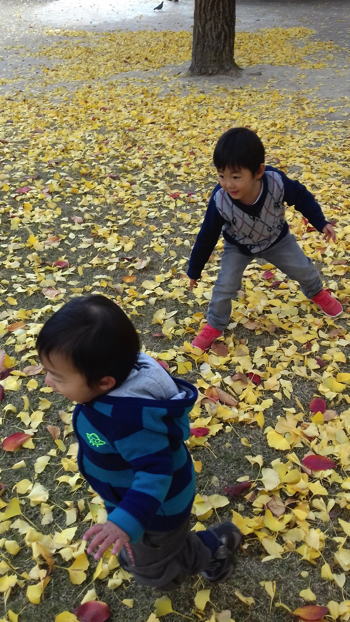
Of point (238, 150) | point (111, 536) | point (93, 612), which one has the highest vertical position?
point (238, 150)

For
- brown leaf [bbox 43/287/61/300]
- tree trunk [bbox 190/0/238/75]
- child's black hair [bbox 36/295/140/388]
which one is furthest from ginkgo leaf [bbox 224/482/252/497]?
tree trunk [bbox 190/0/238/75]

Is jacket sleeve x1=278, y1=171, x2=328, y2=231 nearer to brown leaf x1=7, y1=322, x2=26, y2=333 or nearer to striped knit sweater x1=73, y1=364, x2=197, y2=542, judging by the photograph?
striped knit sweater x1=73, y1=364, x2=197, y2=542

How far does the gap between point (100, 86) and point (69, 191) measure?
4986 millimetres

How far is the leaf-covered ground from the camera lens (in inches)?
67.2

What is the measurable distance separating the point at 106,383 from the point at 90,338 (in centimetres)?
14

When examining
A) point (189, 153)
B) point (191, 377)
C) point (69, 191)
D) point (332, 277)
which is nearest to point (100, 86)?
point (189, 153)

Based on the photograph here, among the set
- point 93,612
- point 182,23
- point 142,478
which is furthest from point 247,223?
point 182,23

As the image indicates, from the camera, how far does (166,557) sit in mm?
1429

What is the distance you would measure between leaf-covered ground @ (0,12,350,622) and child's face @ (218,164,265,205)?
94 centimetres

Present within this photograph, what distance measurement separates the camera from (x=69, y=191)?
184 inches

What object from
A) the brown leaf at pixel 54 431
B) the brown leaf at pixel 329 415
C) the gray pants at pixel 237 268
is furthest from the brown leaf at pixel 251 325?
the brown leaf at pixel 54 431

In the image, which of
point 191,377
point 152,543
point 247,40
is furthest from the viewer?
point 247,40

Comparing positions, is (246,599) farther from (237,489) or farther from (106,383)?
(106,383)

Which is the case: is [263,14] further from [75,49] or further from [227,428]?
[227,428]
